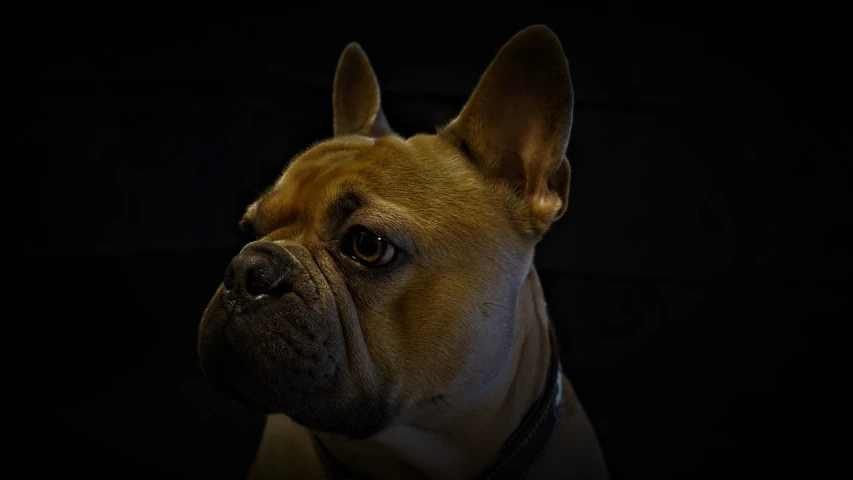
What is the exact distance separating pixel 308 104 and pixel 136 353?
1.03 meters

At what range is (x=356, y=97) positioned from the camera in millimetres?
1653

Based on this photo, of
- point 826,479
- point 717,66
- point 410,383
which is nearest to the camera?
point 410,383

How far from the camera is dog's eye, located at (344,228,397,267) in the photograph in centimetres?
113

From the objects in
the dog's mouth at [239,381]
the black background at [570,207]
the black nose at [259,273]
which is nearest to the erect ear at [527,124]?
the black nose at [259,273]

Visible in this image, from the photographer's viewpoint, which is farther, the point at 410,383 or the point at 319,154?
the point at 319,154

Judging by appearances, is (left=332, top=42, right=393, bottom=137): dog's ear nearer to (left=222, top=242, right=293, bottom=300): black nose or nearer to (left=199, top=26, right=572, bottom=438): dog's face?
(left=199, top=26, right=572, bottom=438): dog's face

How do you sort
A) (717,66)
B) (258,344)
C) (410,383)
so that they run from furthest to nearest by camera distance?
(717,66)
(410,383)
(258,344)

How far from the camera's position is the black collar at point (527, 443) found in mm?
1318

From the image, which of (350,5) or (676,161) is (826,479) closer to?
(676,161)

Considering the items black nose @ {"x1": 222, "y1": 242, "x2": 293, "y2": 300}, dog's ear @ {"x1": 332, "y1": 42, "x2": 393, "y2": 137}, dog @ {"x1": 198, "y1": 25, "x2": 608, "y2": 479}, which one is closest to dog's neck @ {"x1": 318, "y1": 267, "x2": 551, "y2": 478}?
dog @ {"x1": 198, "y1": 25, "x2": 608, "y2": 479}

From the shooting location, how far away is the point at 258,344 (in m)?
1.04

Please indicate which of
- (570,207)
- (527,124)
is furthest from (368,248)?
(570,207)

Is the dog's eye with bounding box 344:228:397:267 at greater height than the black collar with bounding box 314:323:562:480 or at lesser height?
greater

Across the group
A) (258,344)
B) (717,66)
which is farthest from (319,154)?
(717,66)
